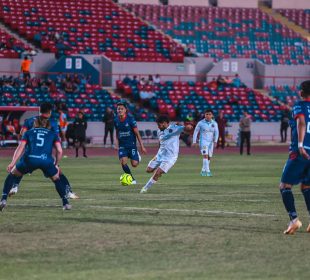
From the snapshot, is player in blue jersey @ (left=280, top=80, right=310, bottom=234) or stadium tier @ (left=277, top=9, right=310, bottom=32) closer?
player in blue jersey @ (left=280, top=80, right=310, bottom=234)

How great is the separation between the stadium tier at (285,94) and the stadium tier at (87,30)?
6067 millimetres

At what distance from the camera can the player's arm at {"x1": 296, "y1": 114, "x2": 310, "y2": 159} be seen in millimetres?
14344

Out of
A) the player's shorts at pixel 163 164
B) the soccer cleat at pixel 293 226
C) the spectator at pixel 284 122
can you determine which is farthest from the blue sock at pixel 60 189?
the spectator at pixel 284 122

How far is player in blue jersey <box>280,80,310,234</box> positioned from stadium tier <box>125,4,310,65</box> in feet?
164

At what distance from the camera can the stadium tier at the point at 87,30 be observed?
2320 inches

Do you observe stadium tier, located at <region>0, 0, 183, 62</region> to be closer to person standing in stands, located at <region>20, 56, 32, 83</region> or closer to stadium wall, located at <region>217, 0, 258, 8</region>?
person standing in stands, located at <region>20, 56, 32, 83</region>

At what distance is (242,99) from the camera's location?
199 feet

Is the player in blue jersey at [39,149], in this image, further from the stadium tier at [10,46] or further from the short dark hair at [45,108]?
the stadium tier at [10,46]

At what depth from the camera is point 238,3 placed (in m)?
71.3

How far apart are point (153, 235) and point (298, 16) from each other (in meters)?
59.8

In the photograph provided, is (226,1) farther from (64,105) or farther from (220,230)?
(220,230)

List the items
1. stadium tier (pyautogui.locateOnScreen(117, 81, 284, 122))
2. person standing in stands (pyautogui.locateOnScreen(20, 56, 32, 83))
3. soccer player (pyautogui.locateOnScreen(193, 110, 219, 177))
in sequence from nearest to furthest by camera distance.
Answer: soccer player (pyautogui.locateOnScreen(193, 110, 219, 177)) < person standing in stands (pyautogui.locateOnScreen(20, 56, 32, 83)) < stadium tier (pyautogui.locateOnScreen(117, 81, 284, 122))

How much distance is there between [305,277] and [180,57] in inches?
2020

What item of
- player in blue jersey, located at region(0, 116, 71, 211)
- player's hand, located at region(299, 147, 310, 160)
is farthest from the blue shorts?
player's hand, located at region(299, 147, 310, 160)
